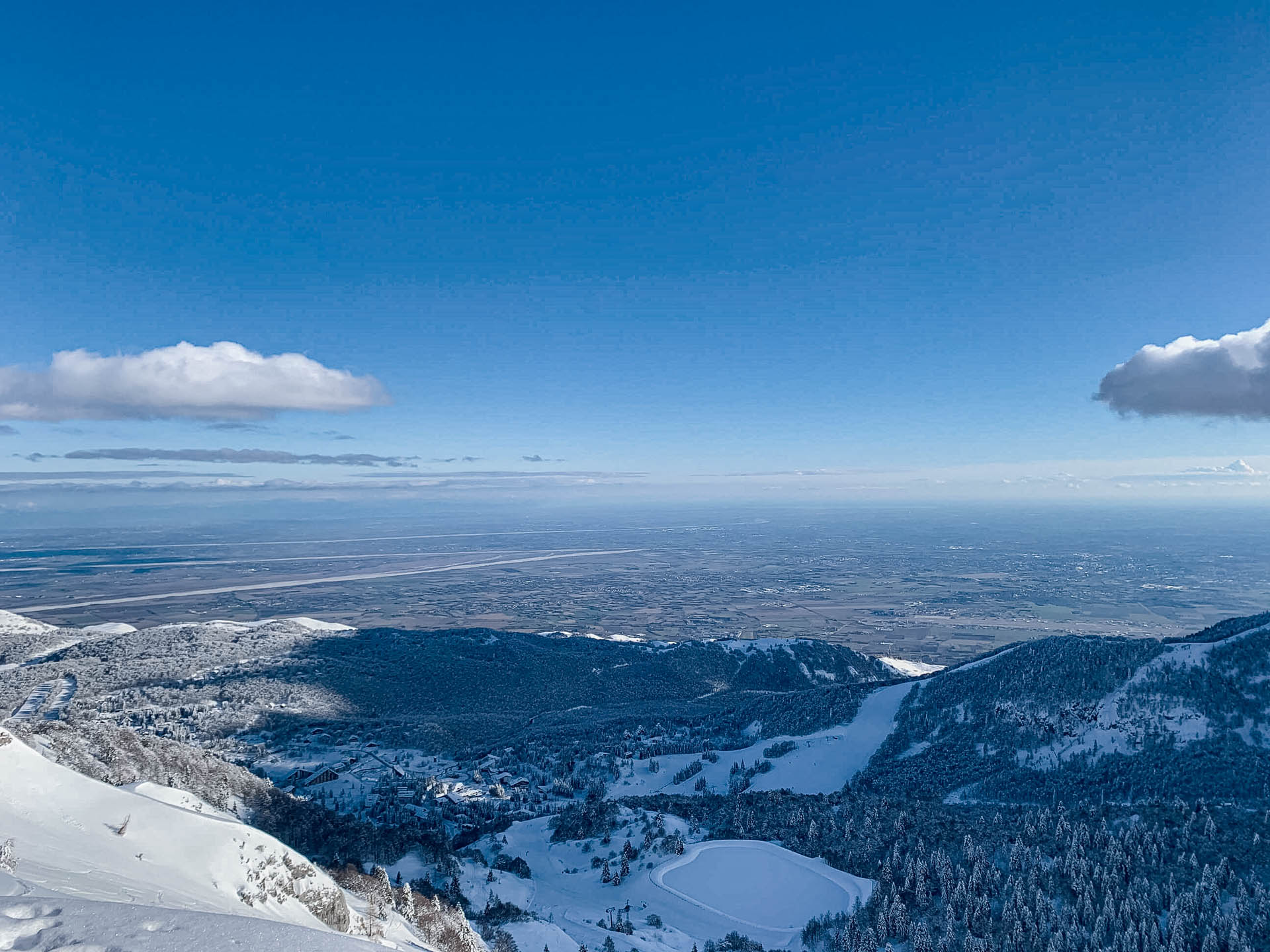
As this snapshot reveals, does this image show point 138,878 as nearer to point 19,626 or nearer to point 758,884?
point 758,884

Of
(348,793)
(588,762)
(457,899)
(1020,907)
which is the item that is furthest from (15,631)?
(1020,907)

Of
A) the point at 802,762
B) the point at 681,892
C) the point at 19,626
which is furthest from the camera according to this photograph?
the point at 19,626

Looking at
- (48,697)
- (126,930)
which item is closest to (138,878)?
(126,930)

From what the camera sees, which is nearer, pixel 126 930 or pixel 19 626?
pixel 126 930

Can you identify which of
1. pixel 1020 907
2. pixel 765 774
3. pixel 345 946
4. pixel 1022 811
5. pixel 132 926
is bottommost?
pixel 765 774

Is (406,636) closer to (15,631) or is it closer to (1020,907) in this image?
(15,631)

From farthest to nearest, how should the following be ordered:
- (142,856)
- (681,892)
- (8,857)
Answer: (681,892)
(142,856)
(8,857)

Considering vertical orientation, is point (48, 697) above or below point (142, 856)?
below
